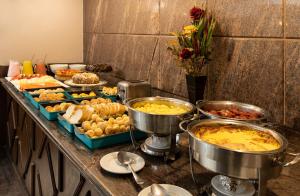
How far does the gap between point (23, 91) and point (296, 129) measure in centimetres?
153

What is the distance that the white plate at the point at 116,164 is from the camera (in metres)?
0.83

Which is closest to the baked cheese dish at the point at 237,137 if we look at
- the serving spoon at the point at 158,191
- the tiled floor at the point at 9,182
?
the serving spoon at the point at 158,191

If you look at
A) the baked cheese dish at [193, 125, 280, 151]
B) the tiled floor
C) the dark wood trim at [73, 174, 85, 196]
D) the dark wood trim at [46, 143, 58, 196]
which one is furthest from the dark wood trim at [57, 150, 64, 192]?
the tiled floor

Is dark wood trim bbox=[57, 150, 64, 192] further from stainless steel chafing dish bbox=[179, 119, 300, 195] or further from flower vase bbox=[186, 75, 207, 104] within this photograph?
stainless steel chafing dish bbox=[179, 119, 300, 195]

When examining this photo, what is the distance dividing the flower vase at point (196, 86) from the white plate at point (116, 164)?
0.51 metres

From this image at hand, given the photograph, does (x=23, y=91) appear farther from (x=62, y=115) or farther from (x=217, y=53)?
(x=217, y=53)

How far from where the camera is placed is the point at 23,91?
1828 mm

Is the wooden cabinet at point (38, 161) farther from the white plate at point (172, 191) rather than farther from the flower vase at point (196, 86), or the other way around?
the flower vase at point (196, 86)

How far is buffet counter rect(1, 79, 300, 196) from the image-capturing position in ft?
2.54

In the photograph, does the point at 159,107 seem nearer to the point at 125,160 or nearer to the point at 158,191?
the point at 125,160

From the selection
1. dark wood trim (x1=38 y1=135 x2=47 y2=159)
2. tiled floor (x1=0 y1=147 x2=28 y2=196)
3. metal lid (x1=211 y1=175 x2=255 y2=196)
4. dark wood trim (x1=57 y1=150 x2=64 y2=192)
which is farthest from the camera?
tiled floor (x1=0 y1=147 x2=28 y2=196)

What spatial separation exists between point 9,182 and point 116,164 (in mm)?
1654

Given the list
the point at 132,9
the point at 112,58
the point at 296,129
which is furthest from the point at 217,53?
the point at 112,58

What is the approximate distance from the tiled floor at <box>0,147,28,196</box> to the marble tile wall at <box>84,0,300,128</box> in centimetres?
115
